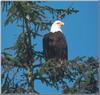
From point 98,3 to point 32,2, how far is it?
0.63 metres

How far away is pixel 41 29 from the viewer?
15.7ft

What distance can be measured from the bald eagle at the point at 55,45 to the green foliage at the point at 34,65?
54 mm

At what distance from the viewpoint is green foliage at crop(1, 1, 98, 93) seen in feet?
15.4

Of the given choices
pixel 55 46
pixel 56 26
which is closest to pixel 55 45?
pixel 55 46

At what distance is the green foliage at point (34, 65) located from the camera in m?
4.71

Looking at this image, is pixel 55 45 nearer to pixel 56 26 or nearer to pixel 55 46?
pixel 55 46

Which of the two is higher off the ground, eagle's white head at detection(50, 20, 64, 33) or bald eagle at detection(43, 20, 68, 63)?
eagle's white head at detection(50, 20, 64, 33)

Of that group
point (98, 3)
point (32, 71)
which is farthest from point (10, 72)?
point (98, 3)

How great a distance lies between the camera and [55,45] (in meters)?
4.77

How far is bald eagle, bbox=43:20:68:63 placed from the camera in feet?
15.6

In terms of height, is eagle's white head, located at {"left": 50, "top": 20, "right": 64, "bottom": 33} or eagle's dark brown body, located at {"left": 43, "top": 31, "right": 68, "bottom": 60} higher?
eagle's white head, located at {"left": 50, "top": 20, "right": 64, "bottom": 33}

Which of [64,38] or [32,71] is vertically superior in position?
[64,38]

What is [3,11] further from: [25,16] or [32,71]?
[32,71]

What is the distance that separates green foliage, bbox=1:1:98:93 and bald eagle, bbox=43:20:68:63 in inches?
2.1
